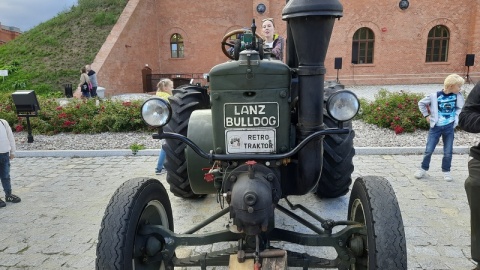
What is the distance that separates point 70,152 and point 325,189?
5727mm

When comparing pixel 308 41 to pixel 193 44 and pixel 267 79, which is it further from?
pixel 193 44

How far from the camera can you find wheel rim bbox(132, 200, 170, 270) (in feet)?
8.62

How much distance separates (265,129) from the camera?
2500 millimetres

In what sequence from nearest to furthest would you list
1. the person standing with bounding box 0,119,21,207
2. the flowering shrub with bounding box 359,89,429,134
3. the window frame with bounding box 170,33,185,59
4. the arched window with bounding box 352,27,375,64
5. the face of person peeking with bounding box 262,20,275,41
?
the face of person peeking with bounding box 262,20,275,41
the person standing with bounding box 0,119,21,207
the flowering shrub with bounding box 359,89,429,134
the arched window with bounding box 352,27,375,64
the window frame with bounding box 170,33,185,59

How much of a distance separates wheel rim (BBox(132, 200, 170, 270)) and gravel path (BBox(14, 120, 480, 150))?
536cm

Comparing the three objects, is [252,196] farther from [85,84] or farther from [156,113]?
[85,84]

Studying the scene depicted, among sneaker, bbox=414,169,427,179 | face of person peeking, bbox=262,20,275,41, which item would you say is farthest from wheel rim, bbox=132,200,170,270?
sneaker, bbox=414,169,427,179

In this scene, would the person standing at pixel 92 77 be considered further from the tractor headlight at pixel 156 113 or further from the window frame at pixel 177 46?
the tractor headlight at pixel 156 113

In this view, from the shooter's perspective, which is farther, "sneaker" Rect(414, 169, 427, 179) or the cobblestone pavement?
"sneaker" Rect(414, 169, 427, 179)

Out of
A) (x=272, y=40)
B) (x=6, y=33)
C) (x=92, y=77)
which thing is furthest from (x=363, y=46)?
(x=6, y=33)

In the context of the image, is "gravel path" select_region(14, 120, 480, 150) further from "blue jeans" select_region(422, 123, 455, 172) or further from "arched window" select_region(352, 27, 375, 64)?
"arched window" select_region(352, 27, 375, 64)

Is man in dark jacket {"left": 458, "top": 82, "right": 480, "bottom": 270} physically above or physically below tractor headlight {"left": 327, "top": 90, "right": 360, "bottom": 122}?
below

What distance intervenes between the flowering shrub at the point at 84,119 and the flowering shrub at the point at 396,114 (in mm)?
5964

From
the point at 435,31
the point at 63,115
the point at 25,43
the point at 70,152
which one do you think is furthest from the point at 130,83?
the point at 435,31
